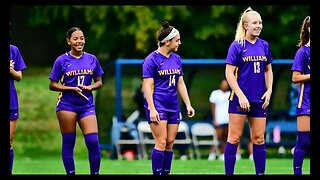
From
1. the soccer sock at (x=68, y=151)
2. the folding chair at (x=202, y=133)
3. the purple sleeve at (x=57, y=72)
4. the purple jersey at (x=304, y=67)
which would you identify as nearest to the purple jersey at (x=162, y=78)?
the purple sleeve at (x=57, y=72)

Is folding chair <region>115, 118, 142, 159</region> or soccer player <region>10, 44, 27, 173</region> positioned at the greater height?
soccer player <region>10, 44, 27, 173</region>

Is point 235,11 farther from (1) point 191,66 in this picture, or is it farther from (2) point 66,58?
(2) point 66,58

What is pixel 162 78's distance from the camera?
43.7 feet

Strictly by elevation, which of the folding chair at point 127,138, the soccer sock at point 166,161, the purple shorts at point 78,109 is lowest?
the folding chair at point 127,138

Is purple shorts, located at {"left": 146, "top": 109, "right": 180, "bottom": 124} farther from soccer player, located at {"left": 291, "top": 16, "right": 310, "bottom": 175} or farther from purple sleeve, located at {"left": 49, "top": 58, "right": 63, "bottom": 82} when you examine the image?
soccer player, located at {"left": 291, "top": 16, "right": 310, "bottom": 175}

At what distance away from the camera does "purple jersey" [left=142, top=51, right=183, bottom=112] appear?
523 inches

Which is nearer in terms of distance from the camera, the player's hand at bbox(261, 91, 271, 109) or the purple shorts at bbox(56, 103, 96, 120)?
the player's hand at bbox(261, 91, 271, 109)

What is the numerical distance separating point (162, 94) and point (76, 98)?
1130 mm

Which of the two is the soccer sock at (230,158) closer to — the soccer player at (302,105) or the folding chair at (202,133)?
the soccer player at (302,105)

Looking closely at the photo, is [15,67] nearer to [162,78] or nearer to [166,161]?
[162,78]

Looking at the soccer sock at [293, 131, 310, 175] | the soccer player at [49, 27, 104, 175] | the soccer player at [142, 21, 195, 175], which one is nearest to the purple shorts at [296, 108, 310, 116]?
the soccer sock at [293, 131, 310, 175]

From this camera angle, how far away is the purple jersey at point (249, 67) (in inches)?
518

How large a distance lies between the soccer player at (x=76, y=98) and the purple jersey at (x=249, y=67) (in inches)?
73.9

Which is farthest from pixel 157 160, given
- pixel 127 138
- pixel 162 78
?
pixel 127 138
